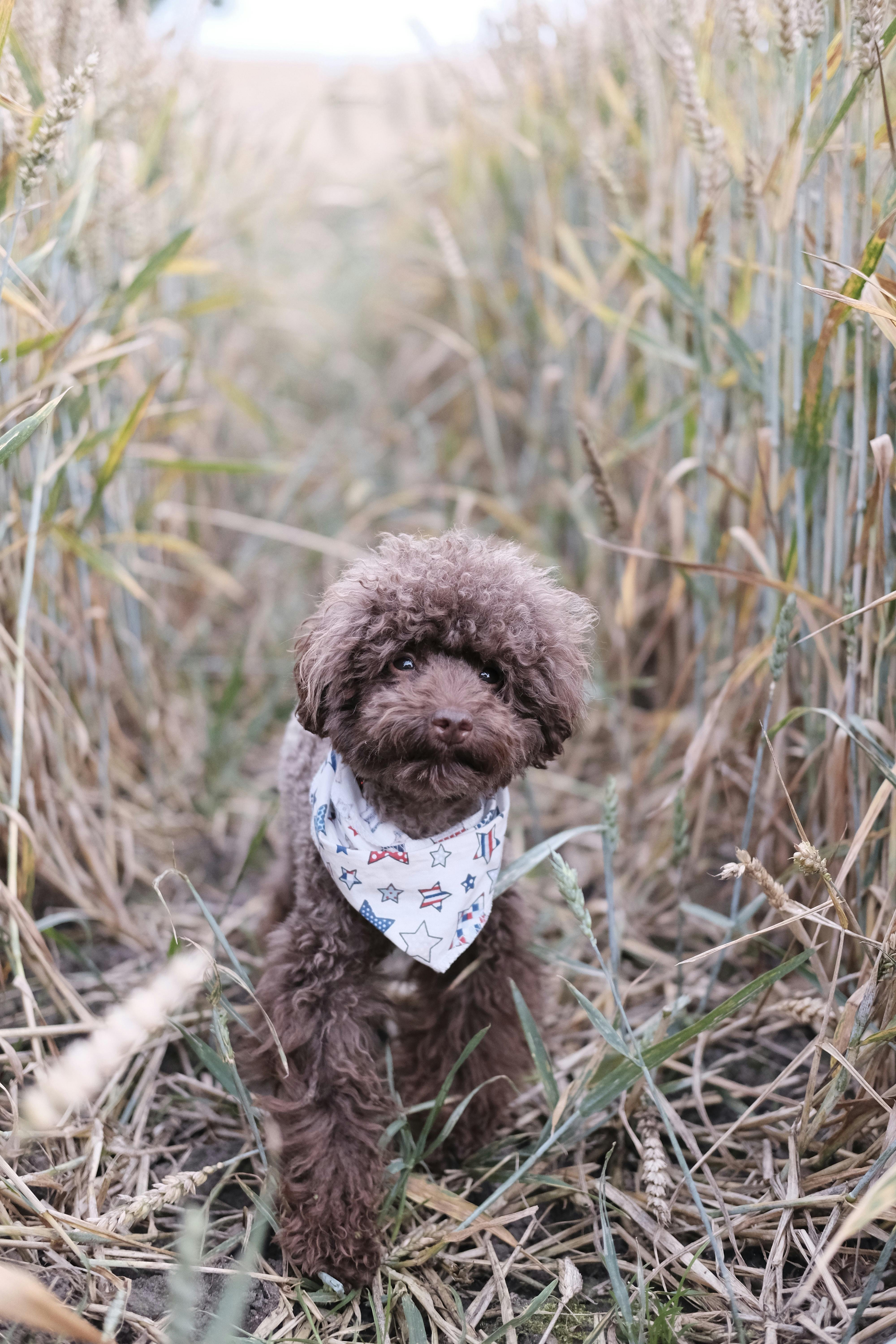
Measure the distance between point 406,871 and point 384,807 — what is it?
13cm

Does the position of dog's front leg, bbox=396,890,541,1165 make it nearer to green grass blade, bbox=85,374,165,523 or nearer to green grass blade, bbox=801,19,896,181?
green grass blade, bbox=85,374,165,523

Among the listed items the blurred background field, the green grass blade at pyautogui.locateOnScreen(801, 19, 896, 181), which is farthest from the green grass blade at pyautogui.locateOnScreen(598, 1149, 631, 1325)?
the green grass blade at pyautogui.locateOnScreen(801, 19, 896, 181)

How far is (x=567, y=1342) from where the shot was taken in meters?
1.59

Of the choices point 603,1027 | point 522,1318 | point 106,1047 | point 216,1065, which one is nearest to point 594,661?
point 603,1027

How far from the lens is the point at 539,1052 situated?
1.83 m

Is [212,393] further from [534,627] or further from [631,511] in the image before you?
[534,627]

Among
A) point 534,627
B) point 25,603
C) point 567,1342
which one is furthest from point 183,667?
point 567,1342

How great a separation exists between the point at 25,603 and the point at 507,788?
1025mm

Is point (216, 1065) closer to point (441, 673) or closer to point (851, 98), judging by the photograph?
point (441, 673)

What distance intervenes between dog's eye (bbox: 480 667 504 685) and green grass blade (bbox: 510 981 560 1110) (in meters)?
0.55

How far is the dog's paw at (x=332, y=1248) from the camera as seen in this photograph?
1.68m

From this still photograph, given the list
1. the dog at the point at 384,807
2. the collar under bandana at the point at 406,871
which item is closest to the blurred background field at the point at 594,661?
the dog at the point at 384,807

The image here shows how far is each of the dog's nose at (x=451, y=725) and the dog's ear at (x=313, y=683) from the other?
233 millimetres

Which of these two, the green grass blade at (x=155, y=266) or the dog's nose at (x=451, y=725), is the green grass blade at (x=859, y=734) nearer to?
the dog's nose at (x=451, y=725)
